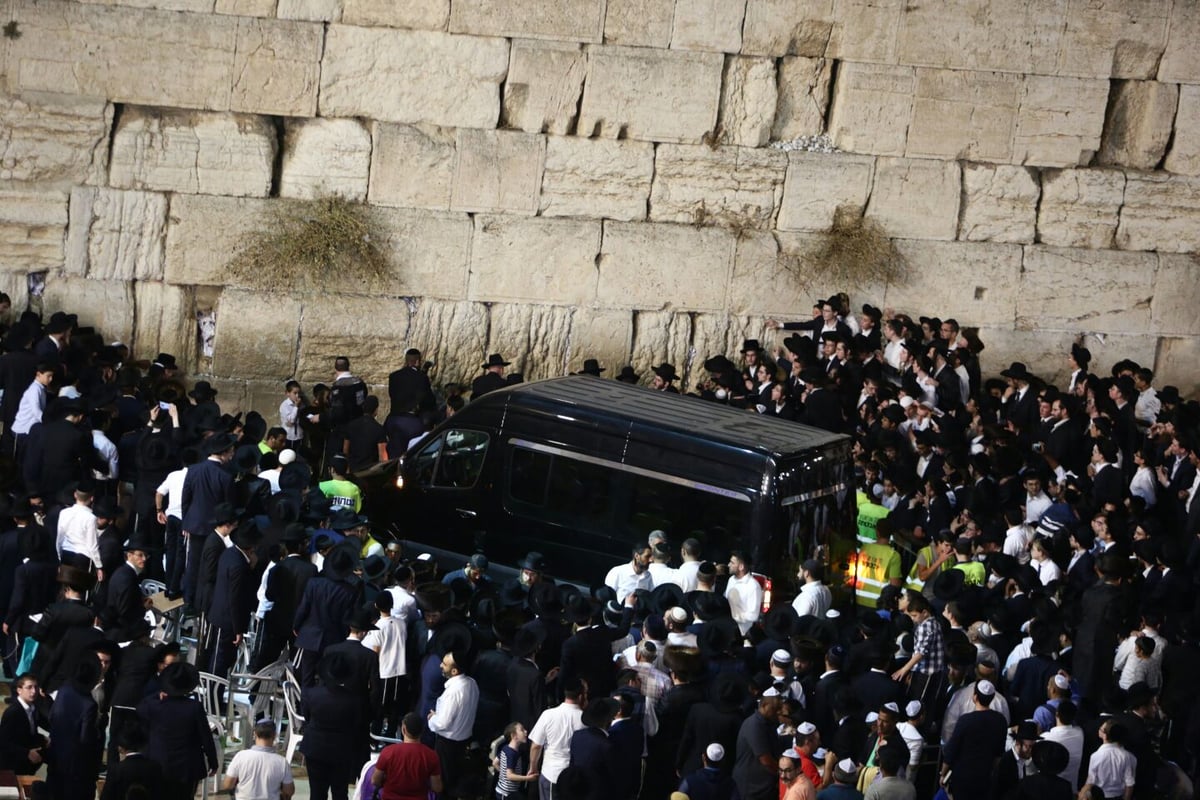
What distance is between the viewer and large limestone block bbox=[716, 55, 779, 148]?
56.2ft

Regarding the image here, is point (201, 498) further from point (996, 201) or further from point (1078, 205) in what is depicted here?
point (1078, 205)

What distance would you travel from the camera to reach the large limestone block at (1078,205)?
57.8 feet

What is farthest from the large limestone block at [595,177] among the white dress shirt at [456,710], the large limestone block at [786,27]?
the white dress shirt at [456,710]

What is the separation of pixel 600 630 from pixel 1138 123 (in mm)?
10188

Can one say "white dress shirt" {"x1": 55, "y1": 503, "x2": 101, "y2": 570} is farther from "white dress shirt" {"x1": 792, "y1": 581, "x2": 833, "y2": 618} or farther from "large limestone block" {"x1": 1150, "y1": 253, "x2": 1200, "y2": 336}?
"large limestone block" {"x1": 1150, "y1": 253, "x2": 1200, "y2": 336}

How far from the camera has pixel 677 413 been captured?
507 inches

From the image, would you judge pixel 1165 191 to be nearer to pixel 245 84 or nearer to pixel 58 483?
pixel 245 84

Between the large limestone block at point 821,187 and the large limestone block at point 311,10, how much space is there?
474 cm

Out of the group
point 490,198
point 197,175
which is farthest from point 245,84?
point 490,198

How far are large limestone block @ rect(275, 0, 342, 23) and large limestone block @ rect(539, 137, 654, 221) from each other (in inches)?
95.9

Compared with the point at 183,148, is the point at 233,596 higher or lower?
lower

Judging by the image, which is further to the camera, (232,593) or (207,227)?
(207,227)

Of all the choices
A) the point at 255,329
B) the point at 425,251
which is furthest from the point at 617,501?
the point at 255,329

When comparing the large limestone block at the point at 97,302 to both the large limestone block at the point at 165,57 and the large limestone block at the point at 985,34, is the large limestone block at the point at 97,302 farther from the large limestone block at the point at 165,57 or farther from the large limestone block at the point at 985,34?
the large limestone block at the point at 985,34
